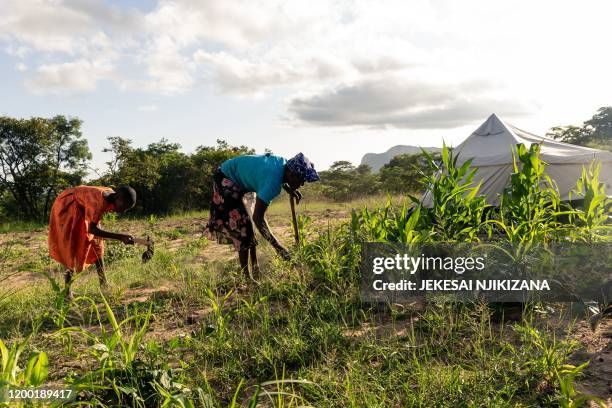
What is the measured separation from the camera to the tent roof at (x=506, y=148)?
6102mm

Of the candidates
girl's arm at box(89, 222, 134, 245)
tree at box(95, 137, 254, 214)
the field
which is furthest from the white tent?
tree at box(95, 137, 254, 214)

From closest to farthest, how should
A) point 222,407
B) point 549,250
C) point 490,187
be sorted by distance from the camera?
point 222,407
point 549,250
point 490,187

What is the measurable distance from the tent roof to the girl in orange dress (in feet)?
15.0

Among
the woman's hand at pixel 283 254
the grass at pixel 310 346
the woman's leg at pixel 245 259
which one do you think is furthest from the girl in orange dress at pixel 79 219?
the woman's hand at pixel 283 254

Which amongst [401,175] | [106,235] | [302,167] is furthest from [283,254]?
[401,175]

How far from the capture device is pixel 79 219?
3680 millimetres

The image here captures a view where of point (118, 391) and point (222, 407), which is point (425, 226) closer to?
point (222, 407)

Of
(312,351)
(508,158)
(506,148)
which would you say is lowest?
(312,351)

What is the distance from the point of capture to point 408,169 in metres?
24.7

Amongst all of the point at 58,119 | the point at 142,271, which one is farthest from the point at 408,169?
the point at 142,271

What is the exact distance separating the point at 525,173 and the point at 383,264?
1.14 metres

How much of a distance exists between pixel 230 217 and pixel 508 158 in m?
4.41

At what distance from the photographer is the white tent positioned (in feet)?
20.0

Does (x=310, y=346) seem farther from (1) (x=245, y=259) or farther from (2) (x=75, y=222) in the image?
(2) (x=75, y=222)
